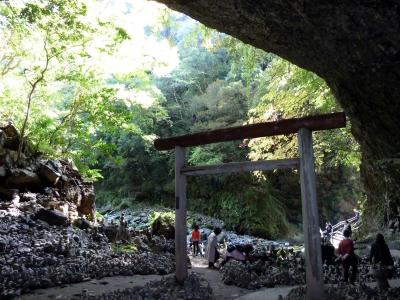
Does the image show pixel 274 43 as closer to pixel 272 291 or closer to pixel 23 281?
pixel 272 291

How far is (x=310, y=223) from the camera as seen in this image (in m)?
4.86

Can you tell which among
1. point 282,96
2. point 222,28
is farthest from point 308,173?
point 282,96

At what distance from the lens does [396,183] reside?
8.10 metres

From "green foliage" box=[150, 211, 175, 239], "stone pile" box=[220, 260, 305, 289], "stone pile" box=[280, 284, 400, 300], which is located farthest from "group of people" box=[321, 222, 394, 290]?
"green foliage" box=[150, 211, 175, 239]

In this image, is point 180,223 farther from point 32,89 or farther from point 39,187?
point 32,89

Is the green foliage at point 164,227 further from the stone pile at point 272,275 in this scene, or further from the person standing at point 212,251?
the stone pile at point 272,275

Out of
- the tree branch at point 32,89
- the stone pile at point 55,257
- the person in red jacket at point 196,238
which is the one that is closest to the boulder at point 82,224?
the stone pile at point 55,257

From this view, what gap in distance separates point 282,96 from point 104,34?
6.26 metres

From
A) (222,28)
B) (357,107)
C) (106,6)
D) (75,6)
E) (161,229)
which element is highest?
(106,6)

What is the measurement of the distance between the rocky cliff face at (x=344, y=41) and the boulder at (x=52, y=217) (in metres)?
7.12

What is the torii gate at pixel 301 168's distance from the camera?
4.78 metres

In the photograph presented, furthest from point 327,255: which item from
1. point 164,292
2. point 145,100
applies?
point 145,100

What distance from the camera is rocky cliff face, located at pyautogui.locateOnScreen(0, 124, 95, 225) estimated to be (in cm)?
1105

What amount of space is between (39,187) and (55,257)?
571 cm
